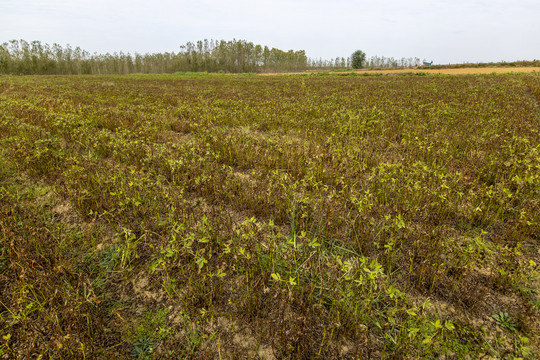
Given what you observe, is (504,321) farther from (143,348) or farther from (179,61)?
(179,61)

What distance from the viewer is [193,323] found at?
2.22 metres

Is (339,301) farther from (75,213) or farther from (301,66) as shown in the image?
(301,66)

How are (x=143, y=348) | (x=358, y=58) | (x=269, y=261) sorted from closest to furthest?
1. (x=143, y=348)
2. (x=269, y=261)
3. (x=358, y=58)

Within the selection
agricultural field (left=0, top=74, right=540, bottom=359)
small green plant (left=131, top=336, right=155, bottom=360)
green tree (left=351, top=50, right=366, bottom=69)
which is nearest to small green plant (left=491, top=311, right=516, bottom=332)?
agricultural field (left=0, top=74, right=540, bottom=359)

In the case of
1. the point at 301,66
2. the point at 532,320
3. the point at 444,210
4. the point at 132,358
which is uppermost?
the point at 301,66

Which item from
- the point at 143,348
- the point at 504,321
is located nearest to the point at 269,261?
the point at 143,348

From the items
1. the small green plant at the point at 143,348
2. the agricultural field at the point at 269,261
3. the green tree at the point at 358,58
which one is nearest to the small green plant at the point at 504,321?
the agricultural field at the point at 269,261

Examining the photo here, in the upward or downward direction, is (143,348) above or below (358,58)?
below

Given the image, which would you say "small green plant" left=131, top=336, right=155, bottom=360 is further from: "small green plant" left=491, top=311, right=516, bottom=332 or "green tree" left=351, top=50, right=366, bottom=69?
"green tree" left=351, top=50, right=366, bottom=69

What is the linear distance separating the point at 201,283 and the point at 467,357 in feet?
7.58

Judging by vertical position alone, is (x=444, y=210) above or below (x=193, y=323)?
above

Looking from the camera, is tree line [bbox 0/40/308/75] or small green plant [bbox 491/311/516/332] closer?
small green plant [bbox 491/311/516/332]

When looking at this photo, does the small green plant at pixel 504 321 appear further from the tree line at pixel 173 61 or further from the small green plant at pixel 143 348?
the tree line at pixel 173 61

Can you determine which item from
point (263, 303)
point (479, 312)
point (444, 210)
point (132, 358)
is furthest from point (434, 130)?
Result: point (132, 358)
